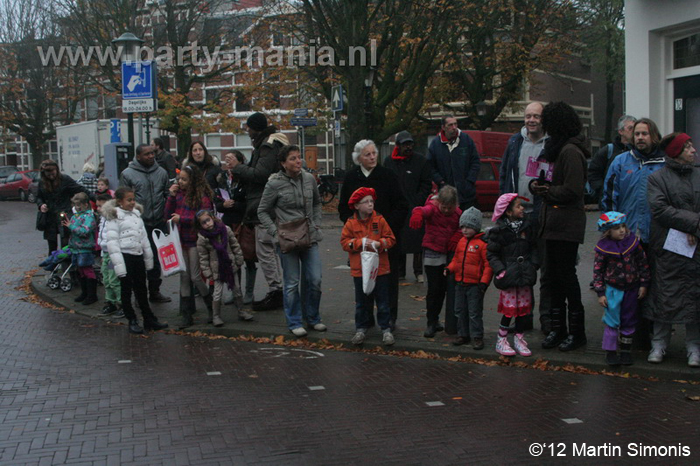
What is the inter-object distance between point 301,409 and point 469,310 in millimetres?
2243

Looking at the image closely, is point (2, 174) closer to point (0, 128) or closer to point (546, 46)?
point (0, 128)

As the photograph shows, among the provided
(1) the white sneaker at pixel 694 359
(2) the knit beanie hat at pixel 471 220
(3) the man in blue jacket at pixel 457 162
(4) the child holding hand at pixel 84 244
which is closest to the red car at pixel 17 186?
(4) the child holding hand at pixel 84 244

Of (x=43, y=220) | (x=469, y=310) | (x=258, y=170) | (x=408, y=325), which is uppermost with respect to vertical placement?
(x=258, y=170)

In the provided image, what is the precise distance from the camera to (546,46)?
109 feet

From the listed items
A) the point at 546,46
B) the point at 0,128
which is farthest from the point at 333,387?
the point at 0,128

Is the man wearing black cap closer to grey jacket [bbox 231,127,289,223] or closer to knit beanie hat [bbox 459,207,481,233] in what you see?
grey jacket [bbox 231,127,289,223]

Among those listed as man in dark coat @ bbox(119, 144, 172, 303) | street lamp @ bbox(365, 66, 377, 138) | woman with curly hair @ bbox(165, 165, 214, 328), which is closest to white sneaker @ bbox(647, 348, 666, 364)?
woman with curly hair @ bbox(165, 165, 214, 328)

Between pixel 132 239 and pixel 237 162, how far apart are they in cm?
165

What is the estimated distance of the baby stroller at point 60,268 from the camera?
10773 millimetres

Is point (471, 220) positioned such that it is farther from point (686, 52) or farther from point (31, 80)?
point (31, 80)

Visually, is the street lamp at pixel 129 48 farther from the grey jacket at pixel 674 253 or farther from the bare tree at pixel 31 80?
the bare tree at pixel 31 80

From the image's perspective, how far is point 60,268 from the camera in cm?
1109

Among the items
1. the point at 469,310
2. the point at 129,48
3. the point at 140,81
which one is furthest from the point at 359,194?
the point at 129,48

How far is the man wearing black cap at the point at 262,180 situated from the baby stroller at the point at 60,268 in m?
3.44
